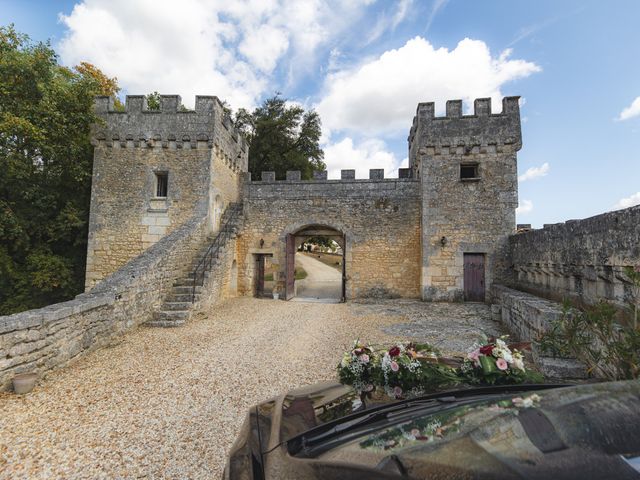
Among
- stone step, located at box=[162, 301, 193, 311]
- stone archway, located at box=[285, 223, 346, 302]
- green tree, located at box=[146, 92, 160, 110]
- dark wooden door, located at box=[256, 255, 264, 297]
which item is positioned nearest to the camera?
stone step, located at box=[162, 301, 193, 311]

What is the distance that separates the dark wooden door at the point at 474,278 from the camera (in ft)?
35.2

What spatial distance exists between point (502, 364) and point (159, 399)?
3.84 meters

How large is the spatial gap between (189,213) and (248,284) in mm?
3434

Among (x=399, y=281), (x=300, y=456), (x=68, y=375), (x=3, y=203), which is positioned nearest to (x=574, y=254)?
(x=399, y=281)

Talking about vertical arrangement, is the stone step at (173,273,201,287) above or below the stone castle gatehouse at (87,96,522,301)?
below

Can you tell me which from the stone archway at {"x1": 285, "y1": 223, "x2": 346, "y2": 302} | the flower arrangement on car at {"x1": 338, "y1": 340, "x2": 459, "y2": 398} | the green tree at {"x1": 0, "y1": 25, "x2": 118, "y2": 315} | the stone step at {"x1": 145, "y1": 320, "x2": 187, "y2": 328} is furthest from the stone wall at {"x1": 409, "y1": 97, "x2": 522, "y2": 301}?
the green tree at {"x1": 0, "y1": 25, "x2": 118, "y2": 315}

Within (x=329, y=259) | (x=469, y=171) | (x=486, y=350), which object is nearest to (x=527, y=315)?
(x=486, y=350)

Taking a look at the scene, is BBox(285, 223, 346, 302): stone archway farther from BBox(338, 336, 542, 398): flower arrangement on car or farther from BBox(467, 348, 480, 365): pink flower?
BBox(467, 348, 480, 365): pink flower

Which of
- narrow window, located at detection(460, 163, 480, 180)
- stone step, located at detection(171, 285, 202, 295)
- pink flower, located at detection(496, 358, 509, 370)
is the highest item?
narrow window, located at detection(460, 163, 480, 180)

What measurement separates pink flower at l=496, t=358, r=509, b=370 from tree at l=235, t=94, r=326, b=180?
767 inches

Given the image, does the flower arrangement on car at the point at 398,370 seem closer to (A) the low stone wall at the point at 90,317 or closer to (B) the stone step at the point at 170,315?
(A) the low stone wall at the point at 90,317

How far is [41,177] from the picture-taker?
11.1m

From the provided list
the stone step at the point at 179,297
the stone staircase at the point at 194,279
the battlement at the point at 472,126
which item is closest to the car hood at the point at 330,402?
the stone staircase at the point at 194,279

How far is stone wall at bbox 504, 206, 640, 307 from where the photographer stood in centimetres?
458
